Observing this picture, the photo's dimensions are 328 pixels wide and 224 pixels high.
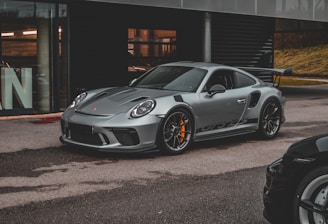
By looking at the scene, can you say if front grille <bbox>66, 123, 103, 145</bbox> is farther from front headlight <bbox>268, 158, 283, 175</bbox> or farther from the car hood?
front headlight <bbox>268, 158, 283, 175</bbox>

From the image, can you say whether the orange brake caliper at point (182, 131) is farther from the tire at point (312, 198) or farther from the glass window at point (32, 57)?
the glass window at point (32, 57)

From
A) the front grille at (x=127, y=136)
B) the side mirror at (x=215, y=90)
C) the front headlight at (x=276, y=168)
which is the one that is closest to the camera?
the front headlight at (x=276, y=168)

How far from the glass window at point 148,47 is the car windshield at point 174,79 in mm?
9360

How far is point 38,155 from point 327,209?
4.95 metres

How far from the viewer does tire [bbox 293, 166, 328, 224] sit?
3680mm

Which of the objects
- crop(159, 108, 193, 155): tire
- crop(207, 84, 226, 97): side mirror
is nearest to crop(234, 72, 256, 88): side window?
crop(207, 84, 226, 97): side mirror

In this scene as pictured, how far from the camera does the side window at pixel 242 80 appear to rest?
8.95 m

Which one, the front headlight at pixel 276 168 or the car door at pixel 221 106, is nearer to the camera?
the front headlight at pixel 276 168

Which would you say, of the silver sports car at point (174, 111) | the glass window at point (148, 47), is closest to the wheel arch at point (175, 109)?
the silver sports car at point (174, 111)

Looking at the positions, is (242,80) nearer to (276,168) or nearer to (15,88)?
(276,168)

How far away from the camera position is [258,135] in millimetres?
9281

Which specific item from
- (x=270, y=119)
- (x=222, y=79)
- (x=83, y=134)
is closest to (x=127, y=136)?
(x=83, y=134)

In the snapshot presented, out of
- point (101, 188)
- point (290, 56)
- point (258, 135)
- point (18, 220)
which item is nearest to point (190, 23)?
point (258, 135)

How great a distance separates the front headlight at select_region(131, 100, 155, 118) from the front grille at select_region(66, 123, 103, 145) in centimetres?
58
